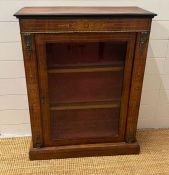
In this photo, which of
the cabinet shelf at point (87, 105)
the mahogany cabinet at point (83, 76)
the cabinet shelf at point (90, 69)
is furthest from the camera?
the cabinet shelf at point (87, 105)

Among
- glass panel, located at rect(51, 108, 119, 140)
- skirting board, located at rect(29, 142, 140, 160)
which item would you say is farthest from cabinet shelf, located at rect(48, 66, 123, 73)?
skirting board, located at rect(29, 142, 140, 160)

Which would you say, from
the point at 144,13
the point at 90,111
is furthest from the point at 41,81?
the point at 144,13

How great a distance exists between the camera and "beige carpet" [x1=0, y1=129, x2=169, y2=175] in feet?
4.93

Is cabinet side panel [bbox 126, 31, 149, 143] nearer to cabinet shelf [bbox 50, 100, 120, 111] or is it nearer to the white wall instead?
cabinet shelf [bbox 50, 100, 120, 111]

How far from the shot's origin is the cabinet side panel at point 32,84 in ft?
4.00

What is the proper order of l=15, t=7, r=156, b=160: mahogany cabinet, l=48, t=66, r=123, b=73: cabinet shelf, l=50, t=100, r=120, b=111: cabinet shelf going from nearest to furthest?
l=15, t=7, r=156, b=160: mahogany cabinet
l=48, t=66, r=123, b=73: cabinet shelf
l=50, t=100, r=120, b=111: cabinet shelf

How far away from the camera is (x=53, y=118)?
150 centimetres

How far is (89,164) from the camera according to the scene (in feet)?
5.10

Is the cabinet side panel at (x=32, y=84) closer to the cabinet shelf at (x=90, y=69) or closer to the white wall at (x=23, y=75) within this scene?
the cabinet shelf at (x=90, y=69)

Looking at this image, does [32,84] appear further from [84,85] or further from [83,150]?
[83,150]

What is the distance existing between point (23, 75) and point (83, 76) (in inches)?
17.0

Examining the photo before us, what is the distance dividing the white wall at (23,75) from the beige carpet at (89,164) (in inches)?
8.5

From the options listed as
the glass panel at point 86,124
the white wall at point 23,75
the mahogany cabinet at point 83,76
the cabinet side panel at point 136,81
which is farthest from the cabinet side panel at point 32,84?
the cabinet side panel at point 136,81

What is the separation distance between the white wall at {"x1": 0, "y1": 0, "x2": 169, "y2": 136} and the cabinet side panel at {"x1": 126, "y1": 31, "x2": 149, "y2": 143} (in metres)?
0.32
